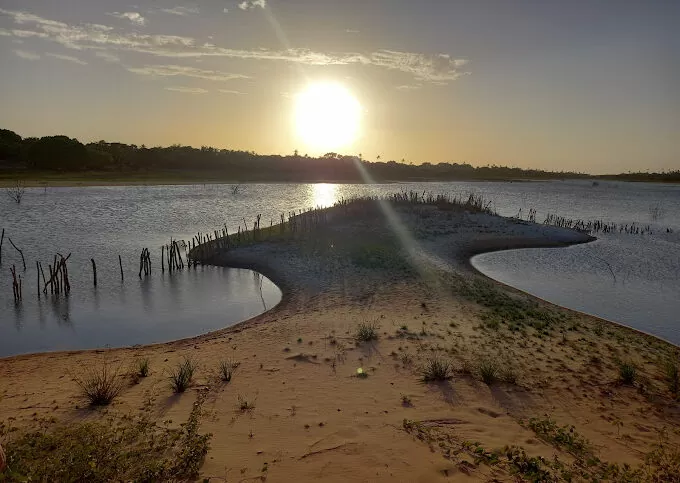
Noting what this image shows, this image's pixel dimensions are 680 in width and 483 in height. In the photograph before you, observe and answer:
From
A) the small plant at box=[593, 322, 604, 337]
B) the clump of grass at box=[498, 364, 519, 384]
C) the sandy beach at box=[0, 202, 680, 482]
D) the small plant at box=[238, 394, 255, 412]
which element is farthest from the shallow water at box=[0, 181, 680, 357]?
the clump of grass at box=[498, 364, 519, 384]

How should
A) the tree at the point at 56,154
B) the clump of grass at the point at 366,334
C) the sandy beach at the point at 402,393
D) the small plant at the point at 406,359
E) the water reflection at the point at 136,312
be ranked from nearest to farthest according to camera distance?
the sandy beach at the point at 402,393 < the small plant at the point at 406,359 < the clump of grass at the point at 366,334 < the water reflection at the point at 136,312 < the tree at the point at 56,154

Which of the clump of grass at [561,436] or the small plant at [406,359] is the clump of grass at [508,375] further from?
the small plant at [406,359]

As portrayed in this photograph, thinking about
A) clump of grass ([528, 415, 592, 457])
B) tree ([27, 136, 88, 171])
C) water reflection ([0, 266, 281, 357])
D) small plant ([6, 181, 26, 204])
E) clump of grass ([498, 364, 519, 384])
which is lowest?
water reflection ([0, 266, 281, 357])

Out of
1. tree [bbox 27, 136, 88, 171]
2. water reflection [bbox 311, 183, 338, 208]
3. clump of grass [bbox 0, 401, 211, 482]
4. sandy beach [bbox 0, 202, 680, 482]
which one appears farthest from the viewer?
tree [bbox 27, 136, 88, 171]

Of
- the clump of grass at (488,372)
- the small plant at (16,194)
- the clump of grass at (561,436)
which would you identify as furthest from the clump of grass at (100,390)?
the small plant at (16,194)

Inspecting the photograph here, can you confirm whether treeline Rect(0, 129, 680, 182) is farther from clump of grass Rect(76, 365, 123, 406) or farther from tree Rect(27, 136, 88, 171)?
clump of grass Rect(76, 365, 123, 406)

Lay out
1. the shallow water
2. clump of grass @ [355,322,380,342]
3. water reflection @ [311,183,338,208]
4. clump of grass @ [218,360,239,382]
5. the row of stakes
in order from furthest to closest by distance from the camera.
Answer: water reflection @ [311,183,338,208]
the row of stakes
the shallow water
clump of grass @ [355,322,380,342]
clump of grass @ [218,360,239,382]

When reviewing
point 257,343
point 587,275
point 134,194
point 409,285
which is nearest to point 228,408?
point 257,343

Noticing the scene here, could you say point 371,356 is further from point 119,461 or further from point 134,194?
point 134,194
